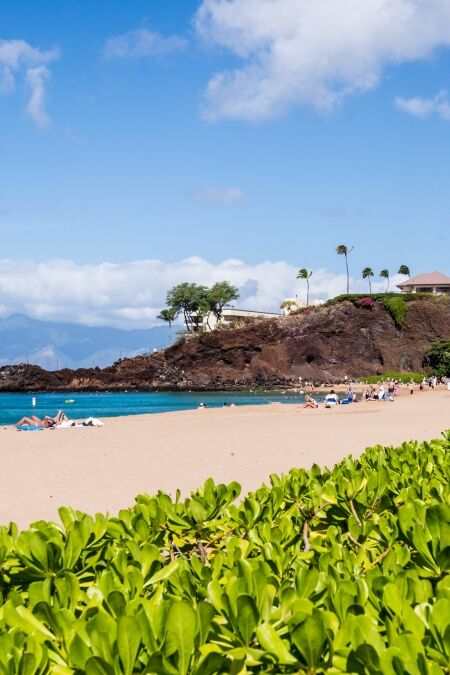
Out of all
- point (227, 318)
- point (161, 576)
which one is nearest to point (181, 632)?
point (161, 576)

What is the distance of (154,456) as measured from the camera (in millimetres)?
16625

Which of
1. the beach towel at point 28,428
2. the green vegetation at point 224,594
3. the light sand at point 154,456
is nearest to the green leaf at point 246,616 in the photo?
the green vegetation at point 224,594

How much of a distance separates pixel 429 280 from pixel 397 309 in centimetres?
2332

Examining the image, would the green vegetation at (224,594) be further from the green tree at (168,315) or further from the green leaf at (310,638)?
the green tree at (168,315)

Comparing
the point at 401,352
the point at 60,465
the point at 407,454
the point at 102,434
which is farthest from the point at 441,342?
the point at 407,454

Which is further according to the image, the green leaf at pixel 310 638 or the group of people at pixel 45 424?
the group of people at pixel 45 424

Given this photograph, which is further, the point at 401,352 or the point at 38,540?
the point at 401,352

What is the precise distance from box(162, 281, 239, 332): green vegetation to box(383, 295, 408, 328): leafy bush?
100ft

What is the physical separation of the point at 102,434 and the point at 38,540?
21.7 meters

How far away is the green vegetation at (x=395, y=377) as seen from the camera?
81.8m

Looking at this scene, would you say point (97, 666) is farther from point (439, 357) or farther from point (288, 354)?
point (288, 354)

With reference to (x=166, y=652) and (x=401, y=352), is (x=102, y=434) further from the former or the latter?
(x=401, y=352)

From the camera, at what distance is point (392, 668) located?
176cm

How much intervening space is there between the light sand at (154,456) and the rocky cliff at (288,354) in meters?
64.1
